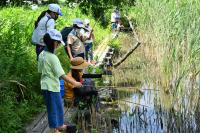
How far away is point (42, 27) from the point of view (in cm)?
684

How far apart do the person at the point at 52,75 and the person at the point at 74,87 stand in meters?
0.97

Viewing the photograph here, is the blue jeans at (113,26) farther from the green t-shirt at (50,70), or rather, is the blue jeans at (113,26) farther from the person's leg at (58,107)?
the green t-shirt at (50,70)

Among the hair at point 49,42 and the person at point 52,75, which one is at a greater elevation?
the hair at point 49,42

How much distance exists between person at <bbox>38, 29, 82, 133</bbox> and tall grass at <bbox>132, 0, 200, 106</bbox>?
8.37ft

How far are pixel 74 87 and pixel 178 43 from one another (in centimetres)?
274

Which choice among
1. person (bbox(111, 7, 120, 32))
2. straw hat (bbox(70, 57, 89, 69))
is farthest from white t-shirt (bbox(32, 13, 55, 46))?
person (bbox(111, 7, 120, 32))

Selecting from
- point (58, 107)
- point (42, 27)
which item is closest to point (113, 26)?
point (42, 27)

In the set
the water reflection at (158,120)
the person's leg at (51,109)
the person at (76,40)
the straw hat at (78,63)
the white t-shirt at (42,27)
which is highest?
the white t-shirt at (42,27)

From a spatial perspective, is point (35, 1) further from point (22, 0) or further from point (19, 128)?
point (19, 128)

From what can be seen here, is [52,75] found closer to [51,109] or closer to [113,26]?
[51,109]

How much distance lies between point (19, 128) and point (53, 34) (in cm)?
136

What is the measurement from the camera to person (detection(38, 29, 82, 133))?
518 centimetres

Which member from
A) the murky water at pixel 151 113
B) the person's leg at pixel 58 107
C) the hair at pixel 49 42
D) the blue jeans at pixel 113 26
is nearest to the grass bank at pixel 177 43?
the murky water at pixel 151 113

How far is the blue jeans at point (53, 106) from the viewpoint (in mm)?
5355
